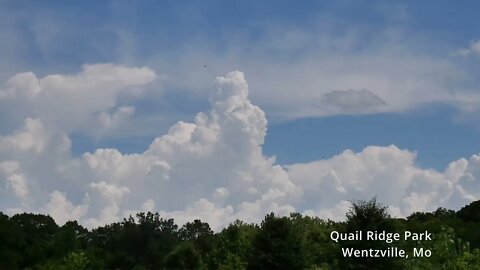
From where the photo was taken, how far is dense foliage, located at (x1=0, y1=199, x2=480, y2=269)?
42.8 m

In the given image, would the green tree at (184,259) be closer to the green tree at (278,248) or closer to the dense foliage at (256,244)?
the dense foliage at (256,244)

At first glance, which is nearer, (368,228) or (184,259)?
(368,228)

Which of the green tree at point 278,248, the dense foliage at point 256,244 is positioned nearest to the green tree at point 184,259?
the dense foliage at point 256,244

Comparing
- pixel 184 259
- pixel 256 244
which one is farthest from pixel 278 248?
pixel 184 259

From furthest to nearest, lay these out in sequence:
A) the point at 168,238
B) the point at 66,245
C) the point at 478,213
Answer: the point at 168,238
the point at 478,213
the point at 66,245

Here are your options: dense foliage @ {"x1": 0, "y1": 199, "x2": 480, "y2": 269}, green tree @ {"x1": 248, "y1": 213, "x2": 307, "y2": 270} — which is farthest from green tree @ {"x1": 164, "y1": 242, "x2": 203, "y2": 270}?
green tree @ {"x1": 248, "y1": 213, "x2": 307, "y2": 270}

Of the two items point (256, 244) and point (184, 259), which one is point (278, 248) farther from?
point (184, 259)

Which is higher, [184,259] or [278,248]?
[184,259]

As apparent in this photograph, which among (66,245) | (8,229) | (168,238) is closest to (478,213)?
(168,238)

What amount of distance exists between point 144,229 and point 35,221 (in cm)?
1831

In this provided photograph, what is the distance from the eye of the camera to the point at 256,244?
1818 inches

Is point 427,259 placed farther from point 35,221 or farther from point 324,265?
point 35,221

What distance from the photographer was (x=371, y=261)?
1673 inches

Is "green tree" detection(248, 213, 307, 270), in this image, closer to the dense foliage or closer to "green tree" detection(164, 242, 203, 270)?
the dense foliage
